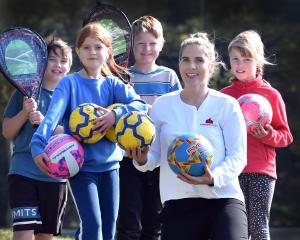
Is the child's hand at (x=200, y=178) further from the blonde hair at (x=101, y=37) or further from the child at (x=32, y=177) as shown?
the child at (x=32, y=177)

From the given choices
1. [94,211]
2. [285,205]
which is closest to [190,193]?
[94,211]

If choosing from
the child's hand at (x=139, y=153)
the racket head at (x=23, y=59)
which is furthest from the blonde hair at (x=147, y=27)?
the child's hand at (x=139, y=153)

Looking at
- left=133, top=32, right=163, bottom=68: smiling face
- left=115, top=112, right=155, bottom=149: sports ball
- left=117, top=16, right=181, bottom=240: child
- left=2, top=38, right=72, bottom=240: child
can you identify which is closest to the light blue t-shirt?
→ left=2, top=38, right=72, bottom=240: child

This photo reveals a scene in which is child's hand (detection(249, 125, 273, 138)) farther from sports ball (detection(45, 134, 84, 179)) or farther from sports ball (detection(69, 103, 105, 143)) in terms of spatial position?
sports ball (detection(45, 134, 84, 179))

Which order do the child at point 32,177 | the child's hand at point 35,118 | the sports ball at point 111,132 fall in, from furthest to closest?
1. the child at point 32,177
2. the child's hand at point 35,118
3. the sports ball at point 111,132

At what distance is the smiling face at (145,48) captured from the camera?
676cm

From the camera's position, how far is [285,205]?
11906 mm

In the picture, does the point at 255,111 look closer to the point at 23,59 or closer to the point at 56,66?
the point at 56,66

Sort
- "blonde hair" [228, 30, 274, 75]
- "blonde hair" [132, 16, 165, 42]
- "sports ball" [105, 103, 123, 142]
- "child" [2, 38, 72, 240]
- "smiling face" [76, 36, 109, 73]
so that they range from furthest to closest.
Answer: "blonde hair" [132, 16, 165, 42] < "blonde hair" [228, 30, 274, 75] < "child" [2, 38, 72, 240] < "smiling face" [76, 36, 109, 73] < "sports ball" [105, 103, 123, 142]

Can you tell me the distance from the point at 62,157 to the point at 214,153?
1.01 meters

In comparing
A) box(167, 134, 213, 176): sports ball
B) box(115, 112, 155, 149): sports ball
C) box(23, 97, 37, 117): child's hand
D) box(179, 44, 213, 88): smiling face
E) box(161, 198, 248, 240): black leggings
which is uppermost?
box(179, 44, 213, 88): smiling face

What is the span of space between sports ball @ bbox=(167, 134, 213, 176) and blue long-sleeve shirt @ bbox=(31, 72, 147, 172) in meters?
0.65

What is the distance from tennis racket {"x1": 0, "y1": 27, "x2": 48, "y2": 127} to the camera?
643 centimetres

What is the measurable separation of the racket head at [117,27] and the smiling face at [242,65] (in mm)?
843
